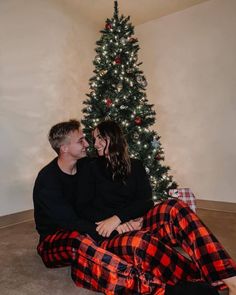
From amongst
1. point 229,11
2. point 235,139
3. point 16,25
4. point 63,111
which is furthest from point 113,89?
point 229,11

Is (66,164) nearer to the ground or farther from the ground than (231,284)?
farther from the ground

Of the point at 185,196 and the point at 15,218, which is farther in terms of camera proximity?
the point at 15,218

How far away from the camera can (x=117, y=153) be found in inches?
61.6

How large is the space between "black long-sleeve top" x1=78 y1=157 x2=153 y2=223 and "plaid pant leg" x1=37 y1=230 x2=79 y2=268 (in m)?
0.17

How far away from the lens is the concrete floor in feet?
4.62

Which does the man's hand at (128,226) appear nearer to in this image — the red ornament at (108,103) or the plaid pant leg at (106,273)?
the plaid pant leg at (106,273)

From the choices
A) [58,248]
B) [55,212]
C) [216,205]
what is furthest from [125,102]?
[216,205]

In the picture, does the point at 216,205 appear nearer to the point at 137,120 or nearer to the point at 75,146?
the point at 137,120

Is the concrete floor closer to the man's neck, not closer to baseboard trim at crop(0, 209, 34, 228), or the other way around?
baseboard trim at crop(0, 209, 34, 228)

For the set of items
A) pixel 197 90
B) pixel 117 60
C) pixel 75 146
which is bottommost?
pixel 75 146

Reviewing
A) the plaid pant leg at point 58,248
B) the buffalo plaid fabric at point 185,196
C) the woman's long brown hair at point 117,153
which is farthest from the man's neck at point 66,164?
the buffalo plaid fabric at point 185,196

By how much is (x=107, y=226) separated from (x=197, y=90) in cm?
281

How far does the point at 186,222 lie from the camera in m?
1.22

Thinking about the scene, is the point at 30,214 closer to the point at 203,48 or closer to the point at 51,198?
the point at 51,198
